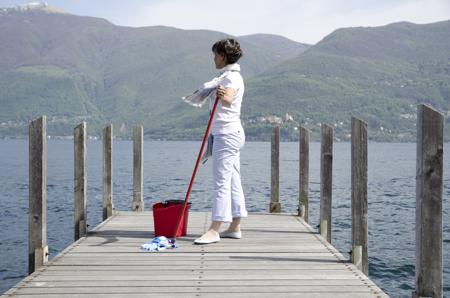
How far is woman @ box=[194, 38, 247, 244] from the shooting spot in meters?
7.38

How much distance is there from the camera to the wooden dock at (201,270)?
17.9 ft

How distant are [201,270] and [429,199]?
2.41m

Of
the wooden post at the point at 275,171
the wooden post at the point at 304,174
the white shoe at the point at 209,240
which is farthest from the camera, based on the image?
the wooden post at the point at 275,171

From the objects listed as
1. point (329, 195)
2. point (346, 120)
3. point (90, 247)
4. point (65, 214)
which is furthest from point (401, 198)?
point (346, 120)

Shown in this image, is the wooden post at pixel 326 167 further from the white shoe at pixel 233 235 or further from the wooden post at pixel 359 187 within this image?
the wooden post at pixel 359 187

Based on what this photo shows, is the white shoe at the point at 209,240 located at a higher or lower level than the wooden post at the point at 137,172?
lower

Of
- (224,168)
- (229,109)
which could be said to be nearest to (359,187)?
(224,168)

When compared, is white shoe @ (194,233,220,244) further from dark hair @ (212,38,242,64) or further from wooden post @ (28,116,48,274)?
dark hair @ (212,38,242,64)

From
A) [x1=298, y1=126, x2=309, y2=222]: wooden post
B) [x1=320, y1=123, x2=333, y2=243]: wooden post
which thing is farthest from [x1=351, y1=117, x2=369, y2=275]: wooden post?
→ [x1=298, y1=126, x2=309, y2=222]: wooden post

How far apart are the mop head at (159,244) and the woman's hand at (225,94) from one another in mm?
1815

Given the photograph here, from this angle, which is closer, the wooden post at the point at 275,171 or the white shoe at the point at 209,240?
the white shoe at the point at 209,240

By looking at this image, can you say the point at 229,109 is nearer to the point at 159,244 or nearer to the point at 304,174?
the point at 159,244

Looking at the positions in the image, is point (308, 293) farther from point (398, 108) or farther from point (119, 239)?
point (398, 108)

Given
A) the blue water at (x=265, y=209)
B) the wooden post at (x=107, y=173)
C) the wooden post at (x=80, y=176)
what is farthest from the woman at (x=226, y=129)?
the blue water at (x=265, y=209)
